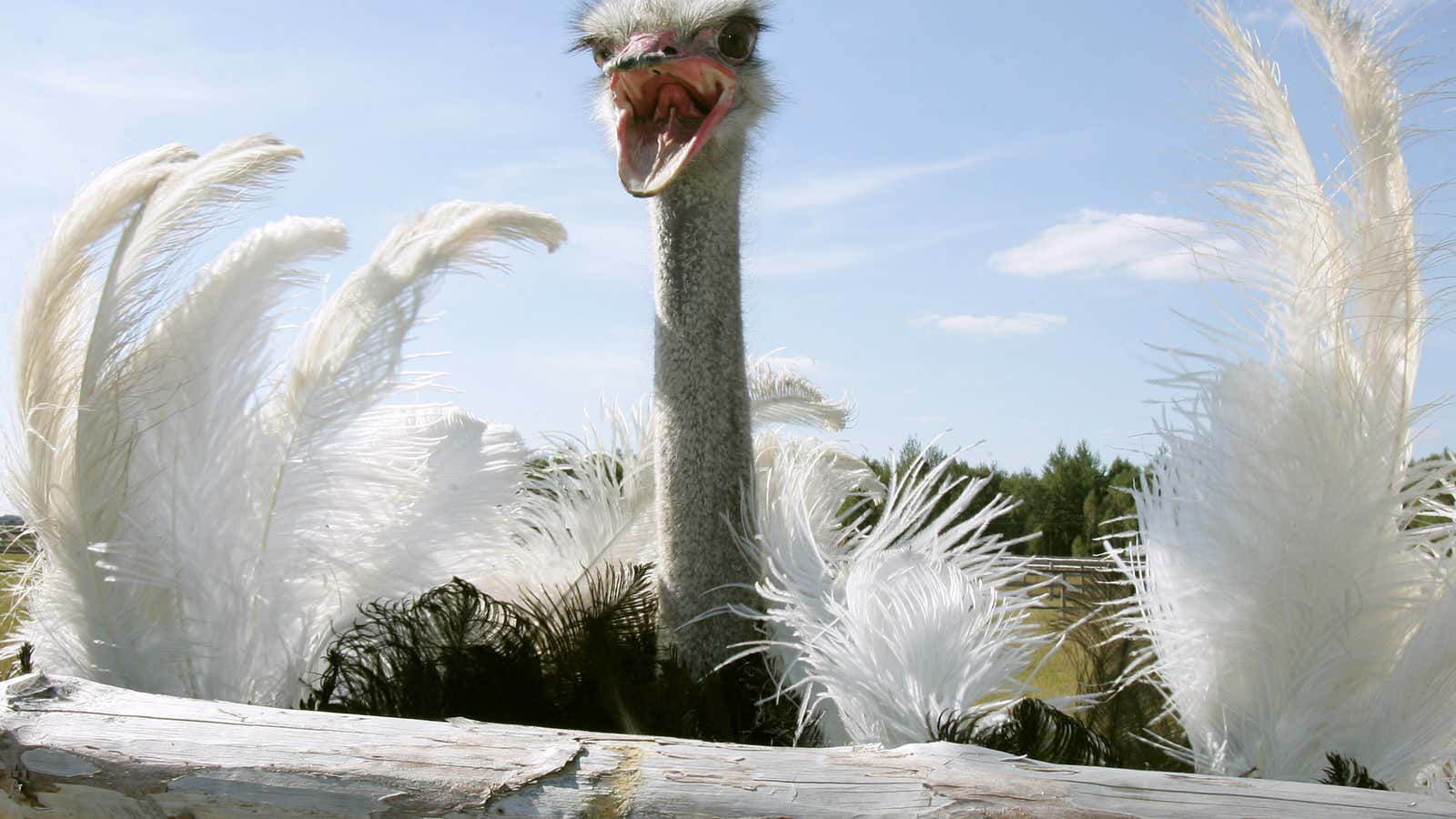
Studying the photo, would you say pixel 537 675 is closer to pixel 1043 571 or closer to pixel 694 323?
pixel 694 323

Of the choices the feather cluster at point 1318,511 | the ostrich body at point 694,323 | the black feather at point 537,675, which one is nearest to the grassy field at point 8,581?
the black feather at point 537,675

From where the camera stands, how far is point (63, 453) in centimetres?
293

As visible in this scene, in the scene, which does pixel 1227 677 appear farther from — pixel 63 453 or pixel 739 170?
pixel 63 453

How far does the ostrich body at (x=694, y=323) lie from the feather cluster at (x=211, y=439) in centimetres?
66

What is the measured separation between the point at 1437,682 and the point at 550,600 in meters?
1.93

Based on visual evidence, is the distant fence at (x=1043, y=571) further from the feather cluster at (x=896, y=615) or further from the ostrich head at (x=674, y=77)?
the ostrich head at (x=674, y=77)

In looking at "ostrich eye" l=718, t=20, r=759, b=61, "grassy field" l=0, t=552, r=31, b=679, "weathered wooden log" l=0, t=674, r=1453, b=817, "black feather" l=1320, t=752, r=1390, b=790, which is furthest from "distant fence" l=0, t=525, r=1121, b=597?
"ostrich eye" l=718, t=20, r=759, b=61

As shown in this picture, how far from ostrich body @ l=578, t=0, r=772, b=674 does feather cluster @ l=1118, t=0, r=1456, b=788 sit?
909mm

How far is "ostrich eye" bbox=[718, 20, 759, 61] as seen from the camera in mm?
2977

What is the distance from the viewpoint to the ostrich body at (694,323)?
2.80m

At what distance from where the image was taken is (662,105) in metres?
2.83

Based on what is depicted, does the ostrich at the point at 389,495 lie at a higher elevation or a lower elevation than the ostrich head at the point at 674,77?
lower

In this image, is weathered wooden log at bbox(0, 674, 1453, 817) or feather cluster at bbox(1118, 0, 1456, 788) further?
feather cluster at bbox(1118, 0, 1456, 788)

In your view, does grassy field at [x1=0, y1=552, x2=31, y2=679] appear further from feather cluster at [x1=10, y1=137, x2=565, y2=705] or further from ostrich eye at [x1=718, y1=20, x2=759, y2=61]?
ostrich eye at [x1=718, y1=20, x2=759, y2=61]
